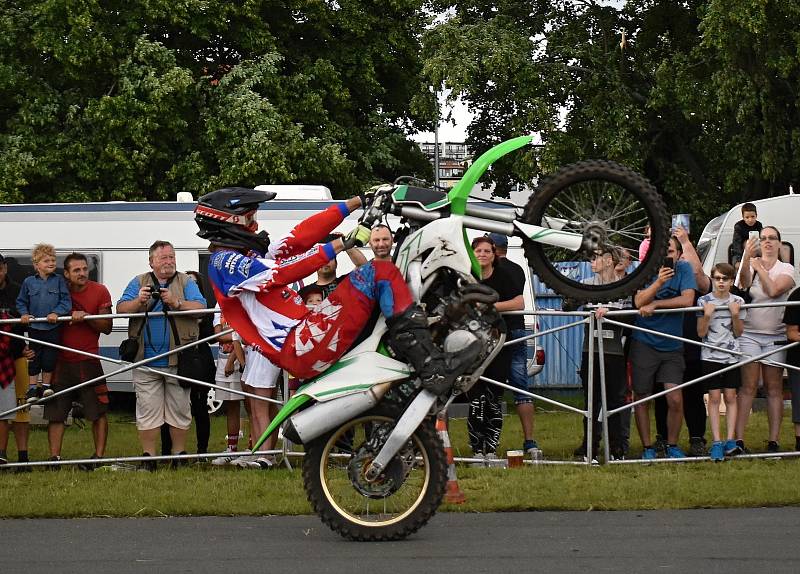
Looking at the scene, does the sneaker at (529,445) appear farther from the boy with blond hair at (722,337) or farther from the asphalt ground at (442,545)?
the asphalt ground at (442,545)

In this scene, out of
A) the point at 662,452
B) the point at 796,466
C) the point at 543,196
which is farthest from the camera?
the point at 662,452

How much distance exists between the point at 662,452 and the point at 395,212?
15.6ft

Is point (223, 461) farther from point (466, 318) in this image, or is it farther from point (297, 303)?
point (466, 318)

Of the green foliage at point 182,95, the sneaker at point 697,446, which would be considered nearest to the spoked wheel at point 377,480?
the sneaker at point 697,446

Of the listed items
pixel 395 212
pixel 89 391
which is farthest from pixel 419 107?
pixel 395 212

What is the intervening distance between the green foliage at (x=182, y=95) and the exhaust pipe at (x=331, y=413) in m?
19.0

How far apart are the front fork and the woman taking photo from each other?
4.34 meters

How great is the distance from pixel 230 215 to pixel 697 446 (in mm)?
5282

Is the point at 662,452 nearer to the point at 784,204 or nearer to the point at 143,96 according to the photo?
the point at 784,204

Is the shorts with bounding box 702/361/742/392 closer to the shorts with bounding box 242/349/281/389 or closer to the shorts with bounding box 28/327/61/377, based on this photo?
the shorts with bounding box 242/349/281/389

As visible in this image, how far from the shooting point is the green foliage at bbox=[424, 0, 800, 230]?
25.4m

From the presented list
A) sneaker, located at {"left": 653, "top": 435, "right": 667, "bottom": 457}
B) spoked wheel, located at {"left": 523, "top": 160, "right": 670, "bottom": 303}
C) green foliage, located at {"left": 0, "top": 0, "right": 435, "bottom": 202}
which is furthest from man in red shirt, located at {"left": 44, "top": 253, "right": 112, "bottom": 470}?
green foliage, located at {"left": 0, "top": 0, "right": 435, "bottom": 202}

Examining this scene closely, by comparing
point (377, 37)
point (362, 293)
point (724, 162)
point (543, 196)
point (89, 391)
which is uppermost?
point (377, 37)

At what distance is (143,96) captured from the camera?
27.8m
